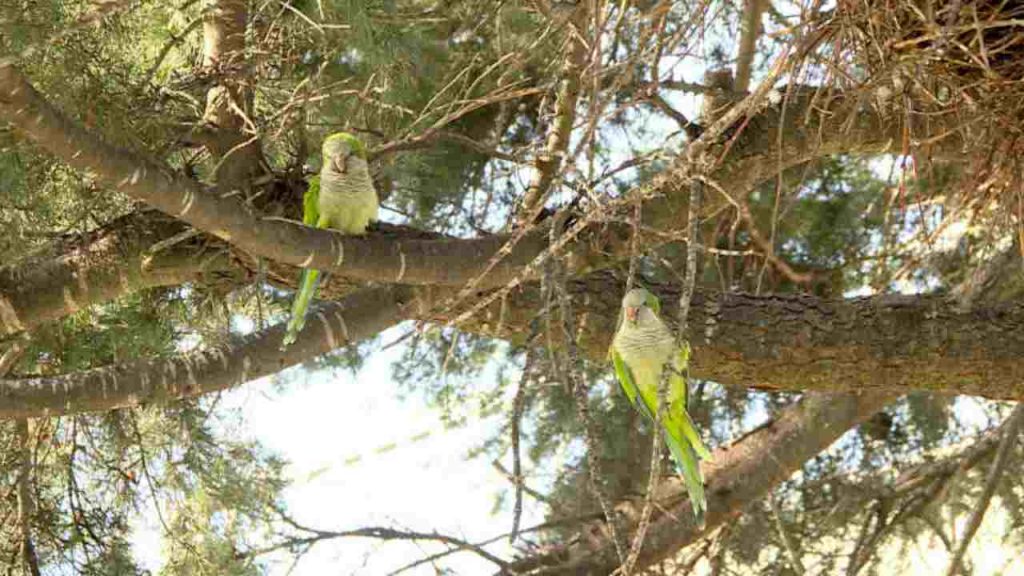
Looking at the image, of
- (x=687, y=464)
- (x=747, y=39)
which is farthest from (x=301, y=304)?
(x=747, y=39)

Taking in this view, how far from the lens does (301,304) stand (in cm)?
287

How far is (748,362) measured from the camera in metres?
3.03

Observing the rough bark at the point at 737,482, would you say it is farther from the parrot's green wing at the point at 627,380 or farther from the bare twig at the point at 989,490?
the parrot's green wing at the point at 627,380

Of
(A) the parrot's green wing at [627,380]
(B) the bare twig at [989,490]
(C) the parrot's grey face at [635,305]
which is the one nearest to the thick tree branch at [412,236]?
(C) the parrot's grey face at [635,305]

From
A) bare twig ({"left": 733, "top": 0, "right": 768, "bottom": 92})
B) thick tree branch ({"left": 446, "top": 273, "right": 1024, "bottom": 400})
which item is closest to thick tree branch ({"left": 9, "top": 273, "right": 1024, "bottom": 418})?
thick tree branch ({"left": 446, "top": 273, "right": 1024, "bottom": 400})

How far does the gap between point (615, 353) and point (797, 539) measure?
66.4 inches

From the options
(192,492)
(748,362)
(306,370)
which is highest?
(306,370)

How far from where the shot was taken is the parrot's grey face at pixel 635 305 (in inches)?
106

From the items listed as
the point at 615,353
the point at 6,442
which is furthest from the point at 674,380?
the point at 6,442

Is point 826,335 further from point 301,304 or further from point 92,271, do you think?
point 92,271

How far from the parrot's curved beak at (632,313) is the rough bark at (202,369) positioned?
55 centimetres

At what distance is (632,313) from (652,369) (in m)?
0.26

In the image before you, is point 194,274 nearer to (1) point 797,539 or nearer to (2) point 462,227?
(2) point 462,227

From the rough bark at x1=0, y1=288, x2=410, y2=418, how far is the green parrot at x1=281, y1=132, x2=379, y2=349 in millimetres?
144
